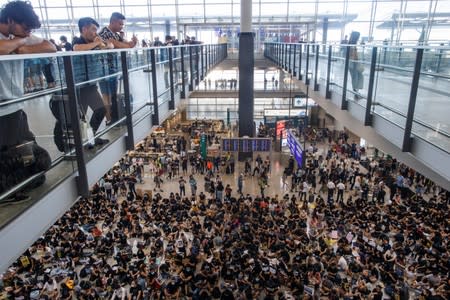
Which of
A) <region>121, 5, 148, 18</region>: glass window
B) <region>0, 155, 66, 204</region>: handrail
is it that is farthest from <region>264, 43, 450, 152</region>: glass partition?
<region>121, 5, 148, 18</region>: glass window

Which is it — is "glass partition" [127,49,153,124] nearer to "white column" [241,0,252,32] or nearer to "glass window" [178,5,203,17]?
"white column" [241,0,252,32]

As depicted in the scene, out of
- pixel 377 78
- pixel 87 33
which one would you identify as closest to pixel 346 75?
pixel 377 78

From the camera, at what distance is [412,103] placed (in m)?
3.99

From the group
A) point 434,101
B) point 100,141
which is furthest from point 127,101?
point 434,101

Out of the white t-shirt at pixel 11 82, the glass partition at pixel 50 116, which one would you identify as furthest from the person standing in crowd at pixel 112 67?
the white t-shirt at pixel 11 82

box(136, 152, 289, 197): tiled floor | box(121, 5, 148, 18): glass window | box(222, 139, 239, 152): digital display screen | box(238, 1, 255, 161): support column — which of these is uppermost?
box(121, 5, 148, 18): glass window

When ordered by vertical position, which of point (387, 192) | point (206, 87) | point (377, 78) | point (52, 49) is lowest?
point (387, 192)

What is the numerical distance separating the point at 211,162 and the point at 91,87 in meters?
14.1

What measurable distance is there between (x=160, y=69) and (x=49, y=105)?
362 centimetres

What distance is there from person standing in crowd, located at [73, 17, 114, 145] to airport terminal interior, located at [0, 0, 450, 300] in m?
0.02

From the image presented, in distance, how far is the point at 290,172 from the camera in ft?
54.2

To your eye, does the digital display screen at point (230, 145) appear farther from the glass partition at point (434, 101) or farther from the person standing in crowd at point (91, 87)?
the glass partition at point (434, 101)

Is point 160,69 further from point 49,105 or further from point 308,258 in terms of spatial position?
point 308,258

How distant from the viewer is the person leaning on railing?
2.31 meters
